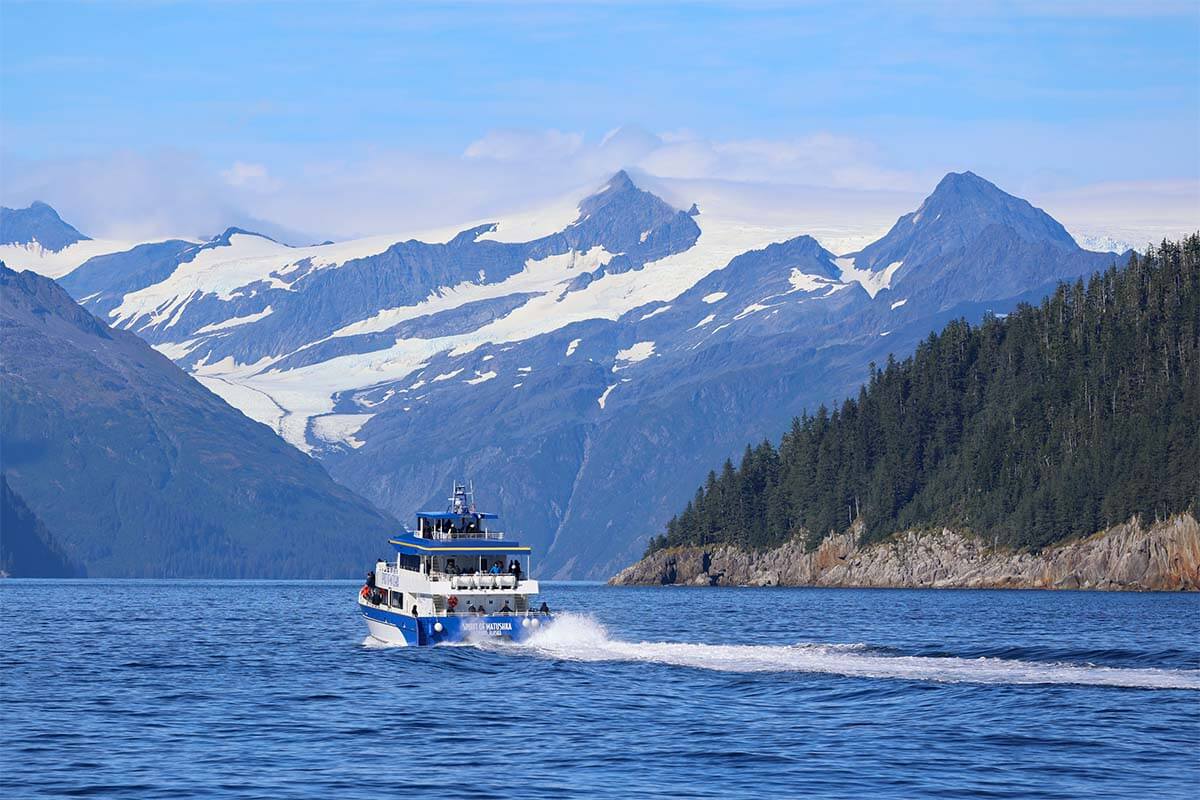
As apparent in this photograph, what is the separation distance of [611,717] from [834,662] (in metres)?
27.2

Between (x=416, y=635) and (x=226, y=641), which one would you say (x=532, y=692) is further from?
(x=226, y=641)

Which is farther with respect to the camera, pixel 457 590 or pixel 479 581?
pixel 479 581

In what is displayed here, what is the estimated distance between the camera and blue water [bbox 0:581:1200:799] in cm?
6869

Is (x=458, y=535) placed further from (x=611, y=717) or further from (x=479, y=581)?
(x=611, y=717)

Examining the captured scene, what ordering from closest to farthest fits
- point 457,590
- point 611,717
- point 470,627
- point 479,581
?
point 611,717 → point 470,627 → point 457,590 → point 479,581

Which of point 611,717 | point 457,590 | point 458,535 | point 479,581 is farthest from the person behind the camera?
point 458,535

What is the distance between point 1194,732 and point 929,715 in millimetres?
11395

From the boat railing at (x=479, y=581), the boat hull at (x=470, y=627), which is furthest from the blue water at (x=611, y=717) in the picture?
the boat railing at (x=479, y=581)

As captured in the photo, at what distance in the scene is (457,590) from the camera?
126688 millimetres

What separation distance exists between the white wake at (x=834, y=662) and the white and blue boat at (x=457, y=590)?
8.67 feet

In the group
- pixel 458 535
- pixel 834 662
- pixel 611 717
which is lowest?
pixel 611 717

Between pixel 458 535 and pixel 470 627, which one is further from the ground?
pixel 458 535

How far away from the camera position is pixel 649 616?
190125 millimetres

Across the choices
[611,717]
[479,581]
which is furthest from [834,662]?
[611,717]
